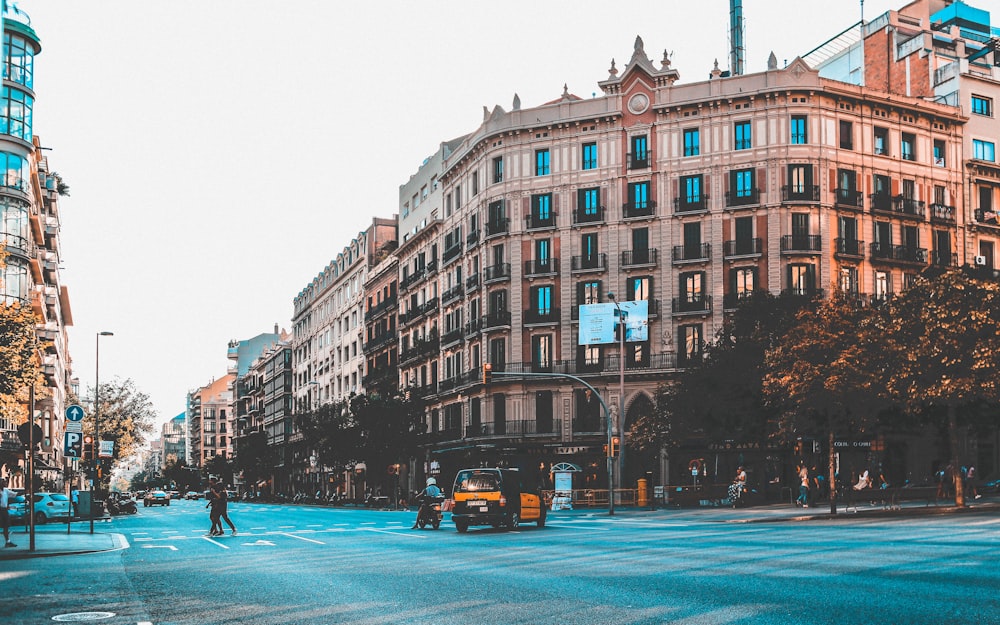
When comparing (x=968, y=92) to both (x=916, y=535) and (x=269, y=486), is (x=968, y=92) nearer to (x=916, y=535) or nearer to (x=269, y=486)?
(x=916, y=535)

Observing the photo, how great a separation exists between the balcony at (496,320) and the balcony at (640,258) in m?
7.86

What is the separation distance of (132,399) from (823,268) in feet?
192

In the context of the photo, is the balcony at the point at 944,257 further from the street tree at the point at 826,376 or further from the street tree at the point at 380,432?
the street tree at the point at 380,432

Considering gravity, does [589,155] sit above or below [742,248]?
above

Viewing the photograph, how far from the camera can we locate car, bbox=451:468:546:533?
1193 inches

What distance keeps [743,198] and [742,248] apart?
2.76m

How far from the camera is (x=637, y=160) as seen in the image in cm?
6469

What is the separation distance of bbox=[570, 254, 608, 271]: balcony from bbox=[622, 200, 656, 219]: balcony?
8.80 feet

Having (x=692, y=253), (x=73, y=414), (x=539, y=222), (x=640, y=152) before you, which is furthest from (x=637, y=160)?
(x=73, y=414)

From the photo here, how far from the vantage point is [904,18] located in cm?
6988

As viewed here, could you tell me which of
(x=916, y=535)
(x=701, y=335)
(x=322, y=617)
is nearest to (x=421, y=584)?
(x=322, y=617)

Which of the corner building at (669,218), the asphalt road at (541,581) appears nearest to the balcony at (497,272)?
the corner building at (669,218)

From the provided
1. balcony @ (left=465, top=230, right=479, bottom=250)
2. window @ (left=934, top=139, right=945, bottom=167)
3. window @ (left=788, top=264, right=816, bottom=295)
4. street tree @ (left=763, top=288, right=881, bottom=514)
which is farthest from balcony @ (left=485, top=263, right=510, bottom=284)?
street tree @ (left=763, top=288, right=881, bottom=514)

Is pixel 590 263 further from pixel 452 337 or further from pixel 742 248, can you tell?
pixel 452 337
